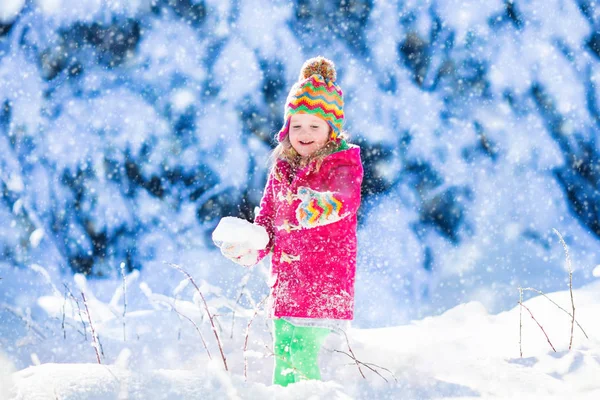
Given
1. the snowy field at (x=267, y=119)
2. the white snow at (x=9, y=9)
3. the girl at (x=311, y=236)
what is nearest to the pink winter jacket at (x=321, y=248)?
the girl at (x=311, y=236)

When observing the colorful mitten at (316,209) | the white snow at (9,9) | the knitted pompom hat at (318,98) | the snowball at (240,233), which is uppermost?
the white snow at (9,9)

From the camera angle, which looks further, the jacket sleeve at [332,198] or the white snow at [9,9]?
the white snow at [9,9]

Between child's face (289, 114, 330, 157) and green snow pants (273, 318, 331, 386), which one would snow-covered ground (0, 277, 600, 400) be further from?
child's face (289, 114, 330, 157)

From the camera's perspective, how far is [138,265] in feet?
20.1

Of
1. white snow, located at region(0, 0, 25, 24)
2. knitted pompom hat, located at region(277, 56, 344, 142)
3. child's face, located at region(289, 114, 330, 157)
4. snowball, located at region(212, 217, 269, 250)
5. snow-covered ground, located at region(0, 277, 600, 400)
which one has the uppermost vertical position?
white snow, located at region(0, 0, 25, 24)

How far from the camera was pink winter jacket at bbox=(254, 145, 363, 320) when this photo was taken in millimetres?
2438

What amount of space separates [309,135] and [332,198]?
45 centimetres

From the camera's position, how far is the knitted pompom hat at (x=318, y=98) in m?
2.69

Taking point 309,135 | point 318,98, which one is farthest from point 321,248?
point 318,98

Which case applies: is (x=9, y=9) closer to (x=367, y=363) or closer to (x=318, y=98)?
(x=318, y=98)

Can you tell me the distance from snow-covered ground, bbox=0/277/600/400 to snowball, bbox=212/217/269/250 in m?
0.46

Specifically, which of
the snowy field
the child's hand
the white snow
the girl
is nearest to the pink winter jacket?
the girl

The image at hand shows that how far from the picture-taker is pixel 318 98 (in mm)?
2699

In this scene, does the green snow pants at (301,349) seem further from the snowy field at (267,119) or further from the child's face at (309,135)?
the snowy field at (267,119)
